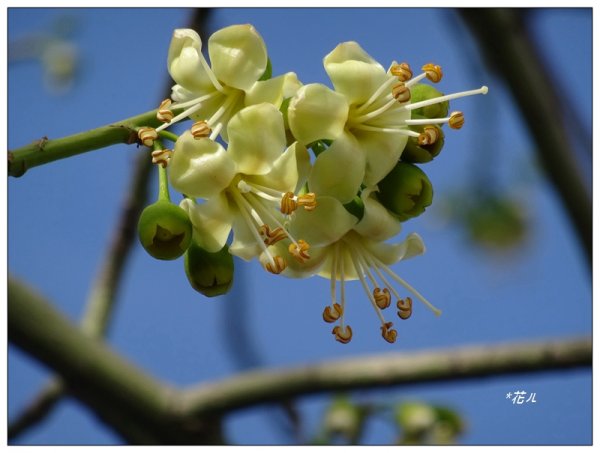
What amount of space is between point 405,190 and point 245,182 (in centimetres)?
19

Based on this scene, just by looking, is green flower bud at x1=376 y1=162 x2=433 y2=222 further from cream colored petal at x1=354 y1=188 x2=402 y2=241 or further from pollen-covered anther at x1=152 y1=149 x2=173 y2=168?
pollen-covered anther at x1=152 y1=149 x2=173 y2=168

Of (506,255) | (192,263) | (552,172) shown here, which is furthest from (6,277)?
(506,255)

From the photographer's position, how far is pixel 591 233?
1852 millimetres

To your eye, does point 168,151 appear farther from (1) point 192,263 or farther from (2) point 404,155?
(2) point 404,155

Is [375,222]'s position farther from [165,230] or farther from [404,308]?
[165,230]

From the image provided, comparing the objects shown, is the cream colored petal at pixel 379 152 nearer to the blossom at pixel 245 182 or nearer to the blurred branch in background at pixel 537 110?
the blossom at pixel 245 182

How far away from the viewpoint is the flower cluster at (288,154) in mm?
1052

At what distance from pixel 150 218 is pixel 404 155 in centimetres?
33

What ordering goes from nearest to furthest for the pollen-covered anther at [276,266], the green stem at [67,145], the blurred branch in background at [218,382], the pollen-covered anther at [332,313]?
the green stem at [67,145], the pollen-covered anther at [276,266], the pollen-covered anther at [332,313], the blurred branch in background at [218,382]

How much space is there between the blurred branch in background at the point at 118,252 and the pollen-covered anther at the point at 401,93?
835 millimetres

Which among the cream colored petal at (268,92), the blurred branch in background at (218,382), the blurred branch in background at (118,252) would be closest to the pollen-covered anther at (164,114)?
the cream colored petal at (268,92)

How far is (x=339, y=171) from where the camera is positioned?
1.05 metres

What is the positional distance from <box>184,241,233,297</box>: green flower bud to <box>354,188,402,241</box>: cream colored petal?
0.17 metres

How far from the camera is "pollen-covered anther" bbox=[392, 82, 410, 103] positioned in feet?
3.66
